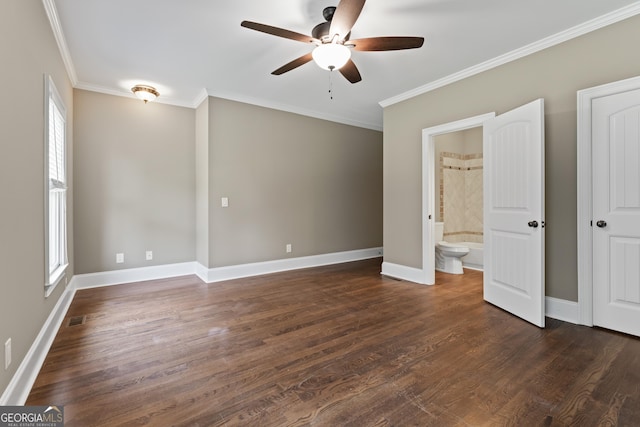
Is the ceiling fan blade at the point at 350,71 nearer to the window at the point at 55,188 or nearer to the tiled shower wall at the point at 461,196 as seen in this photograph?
the window at the point at 55,188

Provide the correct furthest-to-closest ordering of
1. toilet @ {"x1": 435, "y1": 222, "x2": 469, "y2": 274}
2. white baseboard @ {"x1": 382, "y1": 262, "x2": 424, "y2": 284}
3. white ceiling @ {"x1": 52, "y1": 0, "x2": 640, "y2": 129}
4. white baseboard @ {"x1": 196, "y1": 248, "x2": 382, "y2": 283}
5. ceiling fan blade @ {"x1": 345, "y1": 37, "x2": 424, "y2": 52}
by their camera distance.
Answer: toilet @ {"x1": 435, "y1": 222, "x2": 469, "y2": 274}
white baseboard @ {"x1": 196, "y1": 248, "x2": 382, "y2": 283}
white baseboard @ {"x1": 382, "y1": 262, "x2": 424, "y2": 284}
white ceiling @ {"x1": 52, "y1": 0, "x2": 640, "y2": 129}
ceiling fan blade @ {"x1": 345, "y1": 37, "x2": 424, "y2": 52}

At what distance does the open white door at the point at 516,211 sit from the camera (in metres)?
2.63

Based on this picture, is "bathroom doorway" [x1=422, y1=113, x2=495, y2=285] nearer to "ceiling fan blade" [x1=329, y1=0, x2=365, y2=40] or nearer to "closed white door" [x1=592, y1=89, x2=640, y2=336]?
"closed white door" [x1=592, y1=89, x2=640, y2=336]

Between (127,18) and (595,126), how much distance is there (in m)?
3.99

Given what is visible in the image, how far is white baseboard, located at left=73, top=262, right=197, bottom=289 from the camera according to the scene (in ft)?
12.6

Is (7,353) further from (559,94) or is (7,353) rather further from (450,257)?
(450,257)

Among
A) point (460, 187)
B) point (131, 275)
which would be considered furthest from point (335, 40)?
point (460, 187)

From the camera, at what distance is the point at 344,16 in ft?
6.40

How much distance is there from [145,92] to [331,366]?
12.7ft

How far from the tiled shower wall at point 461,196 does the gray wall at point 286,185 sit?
124cm

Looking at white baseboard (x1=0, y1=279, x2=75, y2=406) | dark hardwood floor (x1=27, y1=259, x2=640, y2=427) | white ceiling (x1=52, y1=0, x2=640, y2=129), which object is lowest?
dark hardwood floor (x1=27, y1=259, x2=640, y2=427)

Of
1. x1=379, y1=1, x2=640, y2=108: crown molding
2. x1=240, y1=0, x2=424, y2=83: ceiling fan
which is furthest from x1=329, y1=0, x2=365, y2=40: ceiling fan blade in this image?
x1=379, y1=1, x2=640, y2=108: crown molding

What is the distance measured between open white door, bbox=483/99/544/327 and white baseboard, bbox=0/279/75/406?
362 cm

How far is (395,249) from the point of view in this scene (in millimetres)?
4402
